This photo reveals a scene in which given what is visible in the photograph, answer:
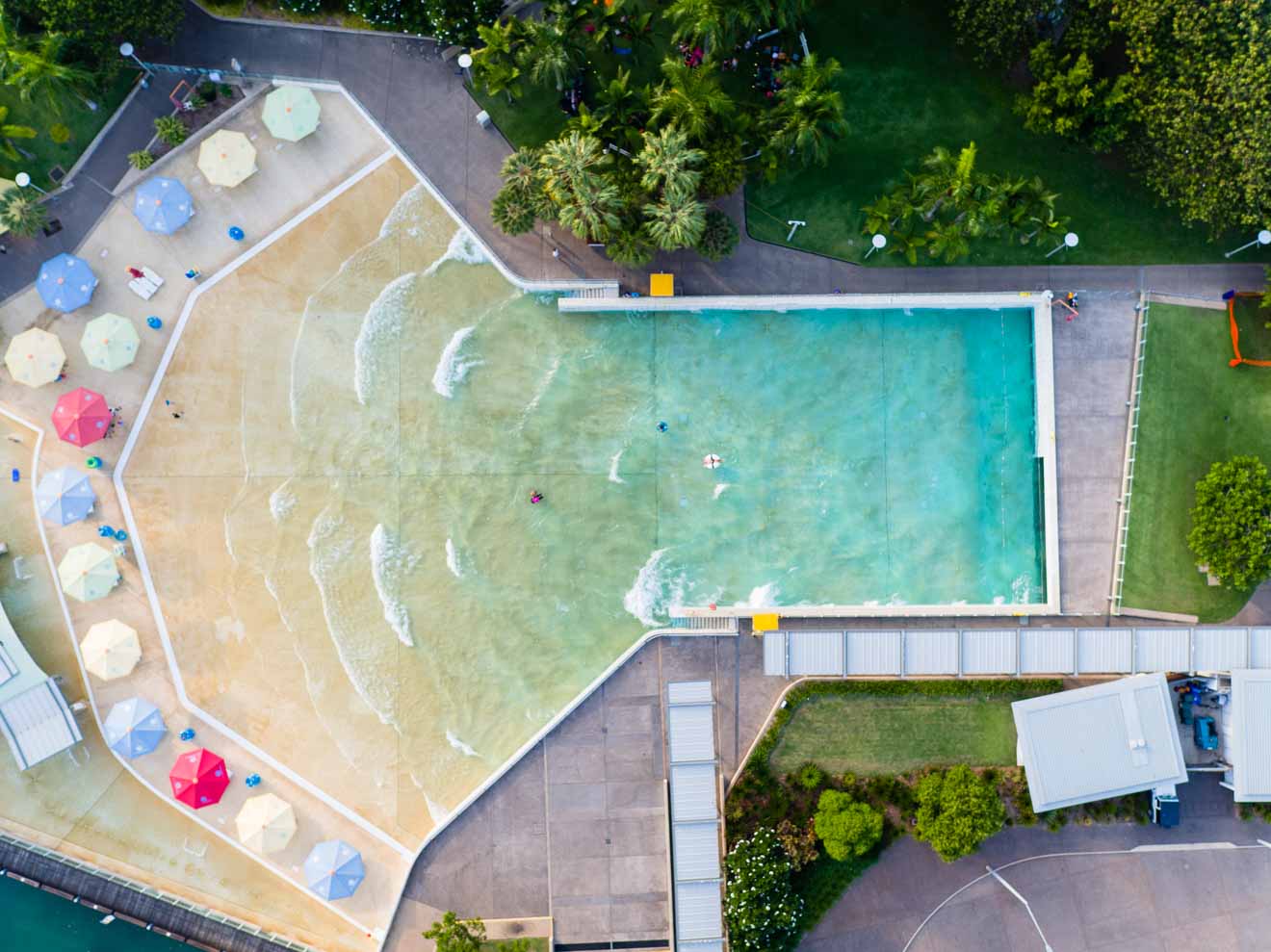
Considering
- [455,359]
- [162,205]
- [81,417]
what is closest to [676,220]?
[455,359]

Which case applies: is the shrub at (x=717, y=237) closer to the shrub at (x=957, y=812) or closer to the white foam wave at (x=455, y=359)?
the white foam wave at (x=455, y=359)

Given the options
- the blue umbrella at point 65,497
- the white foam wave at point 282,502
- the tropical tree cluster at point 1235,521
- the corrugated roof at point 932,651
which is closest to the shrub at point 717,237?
the corrugated roof at point 932,651

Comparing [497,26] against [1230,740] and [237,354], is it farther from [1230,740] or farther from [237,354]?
[1230,740]

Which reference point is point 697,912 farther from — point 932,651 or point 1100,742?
point 1100,742

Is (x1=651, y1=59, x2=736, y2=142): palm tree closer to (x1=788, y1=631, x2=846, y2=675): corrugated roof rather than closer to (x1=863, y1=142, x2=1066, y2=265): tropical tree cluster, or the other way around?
(x1=863, y1=142, x2=1066, y2=265): tropical tree cluster

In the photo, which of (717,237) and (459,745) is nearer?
(717,237)

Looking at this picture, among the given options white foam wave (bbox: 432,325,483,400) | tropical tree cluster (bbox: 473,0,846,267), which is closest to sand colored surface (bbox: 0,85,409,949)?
tropical tree cluster (bbox: 473,0,846,267)
